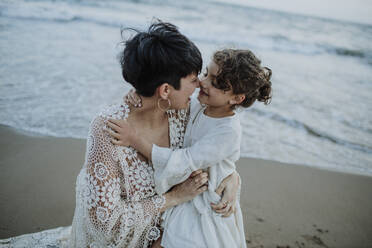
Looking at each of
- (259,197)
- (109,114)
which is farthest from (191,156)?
(259,197)

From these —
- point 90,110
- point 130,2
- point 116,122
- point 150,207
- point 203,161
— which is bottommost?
point 90,110

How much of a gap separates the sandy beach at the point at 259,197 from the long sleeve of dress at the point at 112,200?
1.43 m

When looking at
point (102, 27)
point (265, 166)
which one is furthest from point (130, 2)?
point (265, 166)

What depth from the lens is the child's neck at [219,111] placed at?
2027 millimetres

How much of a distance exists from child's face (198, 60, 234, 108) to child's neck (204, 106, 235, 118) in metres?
0.05

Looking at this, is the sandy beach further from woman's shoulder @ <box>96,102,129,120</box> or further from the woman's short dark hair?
the woman's short dark hair

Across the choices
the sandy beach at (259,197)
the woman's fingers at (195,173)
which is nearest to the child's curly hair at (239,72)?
the woman's fingers at (195,173)

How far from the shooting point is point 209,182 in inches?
74.9

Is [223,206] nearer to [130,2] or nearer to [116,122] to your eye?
[116,122]

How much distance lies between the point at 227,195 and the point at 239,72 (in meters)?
0.79

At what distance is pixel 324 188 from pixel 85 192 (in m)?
3.32

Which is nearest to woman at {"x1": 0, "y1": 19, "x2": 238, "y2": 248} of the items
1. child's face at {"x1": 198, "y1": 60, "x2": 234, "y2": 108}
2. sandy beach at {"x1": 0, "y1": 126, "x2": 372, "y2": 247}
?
child's face at {"x1": 198, "y1": 60, "x2": 234, "y2": 108}

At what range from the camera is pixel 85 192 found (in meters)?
1.69

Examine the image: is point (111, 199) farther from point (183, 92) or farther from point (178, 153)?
point (183, 92)
